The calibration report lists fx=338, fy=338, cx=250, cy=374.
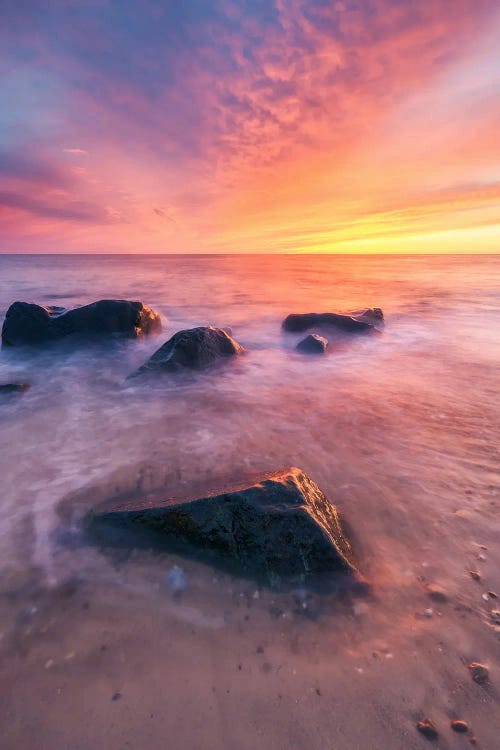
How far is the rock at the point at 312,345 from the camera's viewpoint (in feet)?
28.5

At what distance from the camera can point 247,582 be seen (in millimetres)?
2439

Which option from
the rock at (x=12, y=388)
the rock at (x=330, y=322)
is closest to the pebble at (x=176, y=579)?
the rock at (x=12, y=388)

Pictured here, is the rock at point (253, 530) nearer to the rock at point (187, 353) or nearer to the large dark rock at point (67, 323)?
the rock at point (187, 353)

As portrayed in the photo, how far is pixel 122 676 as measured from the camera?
1.95 meters

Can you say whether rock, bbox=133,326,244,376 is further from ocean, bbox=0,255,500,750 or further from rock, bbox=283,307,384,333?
rock, bbox=283,307,384,333

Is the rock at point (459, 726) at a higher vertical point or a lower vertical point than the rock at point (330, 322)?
lower

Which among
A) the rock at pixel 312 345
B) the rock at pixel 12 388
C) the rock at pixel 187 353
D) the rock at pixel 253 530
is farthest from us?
the rock at pixel 312 345

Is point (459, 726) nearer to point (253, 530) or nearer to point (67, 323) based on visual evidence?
point (253, 530)

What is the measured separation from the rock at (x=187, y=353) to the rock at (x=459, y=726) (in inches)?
238

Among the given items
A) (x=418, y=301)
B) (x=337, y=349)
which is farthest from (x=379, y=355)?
(x=418, y=301)

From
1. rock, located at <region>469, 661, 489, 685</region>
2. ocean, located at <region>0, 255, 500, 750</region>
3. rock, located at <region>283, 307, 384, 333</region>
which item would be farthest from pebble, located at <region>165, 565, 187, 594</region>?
rock, located at <region>283, 307, 384, 333</region>

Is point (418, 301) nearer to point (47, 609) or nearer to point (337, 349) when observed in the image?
point (337, 349)

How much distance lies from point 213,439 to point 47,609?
2556 mm

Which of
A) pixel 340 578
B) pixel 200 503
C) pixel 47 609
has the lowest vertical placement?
pixel 47 609
